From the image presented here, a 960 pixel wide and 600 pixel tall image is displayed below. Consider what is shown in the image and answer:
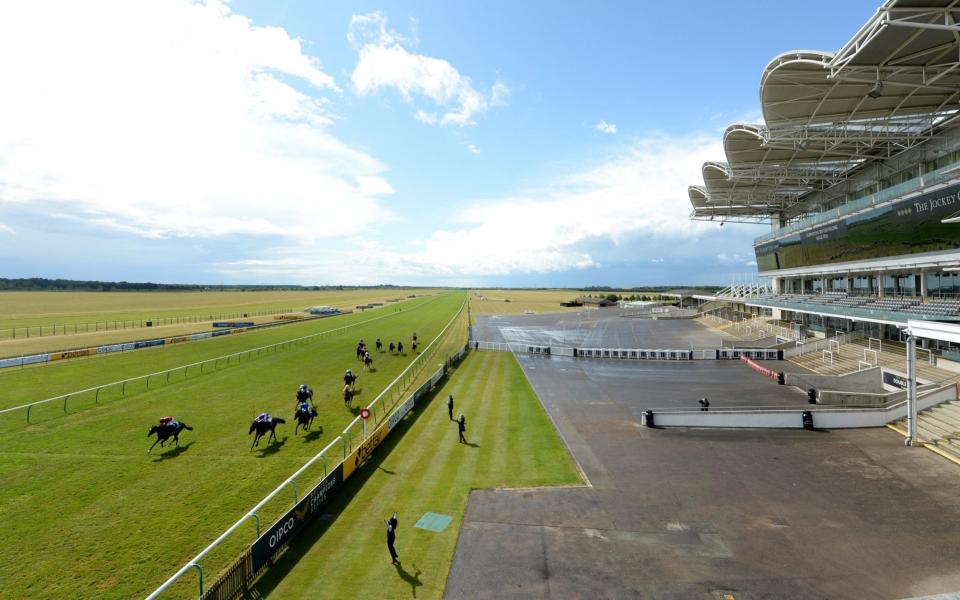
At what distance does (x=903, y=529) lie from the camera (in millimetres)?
11664

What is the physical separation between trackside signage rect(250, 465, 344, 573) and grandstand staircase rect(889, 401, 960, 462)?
2230 centimetres

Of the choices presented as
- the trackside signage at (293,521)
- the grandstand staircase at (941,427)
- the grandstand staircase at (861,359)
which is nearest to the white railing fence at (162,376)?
the trackside signage at (293,521)

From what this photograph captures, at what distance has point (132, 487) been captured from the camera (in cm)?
1388

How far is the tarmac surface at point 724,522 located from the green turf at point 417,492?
2.46ft

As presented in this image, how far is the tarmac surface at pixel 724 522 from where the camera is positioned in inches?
377

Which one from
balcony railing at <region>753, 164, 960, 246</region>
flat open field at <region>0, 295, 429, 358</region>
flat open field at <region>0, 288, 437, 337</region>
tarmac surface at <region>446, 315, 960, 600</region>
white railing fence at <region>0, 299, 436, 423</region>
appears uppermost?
balcony railing at <region>753, 164, 960, 246</region>

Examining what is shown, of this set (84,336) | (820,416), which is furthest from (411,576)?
(84,336)

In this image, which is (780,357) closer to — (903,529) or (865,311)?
(865,311)

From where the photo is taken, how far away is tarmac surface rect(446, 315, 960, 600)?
9.58m

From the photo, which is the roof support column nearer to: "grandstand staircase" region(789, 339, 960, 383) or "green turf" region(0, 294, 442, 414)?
"grandstand staircase" region(789, 339, 960, 383)

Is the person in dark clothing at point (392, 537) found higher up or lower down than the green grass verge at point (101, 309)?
lower down

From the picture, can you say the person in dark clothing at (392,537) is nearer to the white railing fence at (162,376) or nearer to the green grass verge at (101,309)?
the white railing fence at (162,376)

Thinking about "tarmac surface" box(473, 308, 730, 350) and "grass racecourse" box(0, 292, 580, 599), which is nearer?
"grass racecourse" box(0, 292, 580, 599)

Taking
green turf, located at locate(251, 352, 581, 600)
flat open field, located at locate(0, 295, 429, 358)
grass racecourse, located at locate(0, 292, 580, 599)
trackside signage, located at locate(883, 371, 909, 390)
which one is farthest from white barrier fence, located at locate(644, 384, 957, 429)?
flat open field, located at locate(0, 295, 429, 358)
